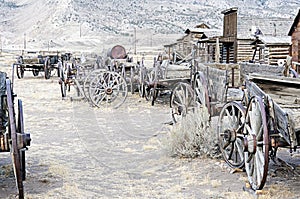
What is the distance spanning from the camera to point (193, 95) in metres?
8.76

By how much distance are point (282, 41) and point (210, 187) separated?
2102 centimetres

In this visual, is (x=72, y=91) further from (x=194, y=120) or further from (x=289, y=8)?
(x=289, y=8)

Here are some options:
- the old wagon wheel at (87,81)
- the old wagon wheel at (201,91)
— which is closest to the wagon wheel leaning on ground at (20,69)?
the old wagon wheel at (87,81)

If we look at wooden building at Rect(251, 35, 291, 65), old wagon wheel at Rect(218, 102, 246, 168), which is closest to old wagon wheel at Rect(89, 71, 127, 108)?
old wagon wheel at Rect(218, 102, 246, 168)

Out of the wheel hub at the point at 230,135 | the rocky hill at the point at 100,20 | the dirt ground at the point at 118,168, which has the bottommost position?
the dirt ground at the point at 118,168

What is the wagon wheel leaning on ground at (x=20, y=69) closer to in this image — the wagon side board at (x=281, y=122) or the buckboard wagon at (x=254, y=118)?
the buckboard wagon at (x=254, y=118)

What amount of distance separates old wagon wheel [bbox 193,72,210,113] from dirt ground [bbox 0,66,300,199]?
0.96m

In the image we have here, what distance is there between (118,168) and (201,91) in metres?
2.30

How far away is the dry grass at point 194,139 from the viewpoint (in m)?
6.81

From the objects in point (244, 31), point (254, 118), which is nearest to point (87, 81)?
point (254, 118)

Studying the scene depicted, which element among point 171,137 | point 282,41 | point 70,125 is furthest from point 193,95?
point 282,41

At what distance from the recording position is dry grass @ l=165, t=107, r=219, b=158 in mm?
6809

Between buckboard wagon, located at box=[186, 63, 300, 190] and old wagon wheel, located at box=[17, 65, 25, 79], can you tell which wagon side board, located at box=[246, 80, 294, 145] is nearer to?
buckboard wagon, located at box=[186, 63, 300, 190]

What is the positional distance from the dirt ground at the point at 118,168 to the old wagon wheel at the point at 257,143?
0.21 meters
